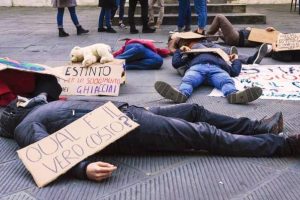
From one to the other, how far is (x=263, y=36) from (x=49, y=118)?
4.75 meters

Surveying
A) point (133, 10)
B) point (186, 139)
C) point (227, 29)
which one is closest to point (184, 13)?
point (133, 10)

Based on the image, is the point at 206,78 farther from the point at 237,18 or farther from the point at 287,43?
the point at 237,18

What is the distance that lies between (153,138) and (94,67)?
6.92 ft

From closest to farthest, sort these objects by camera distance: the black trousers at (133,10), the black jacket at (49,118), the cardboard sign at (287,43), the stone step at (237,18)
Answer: the black jacket at (49,118) → the cardboard sign at (287,43) → the black trousers at (133,10) → the stone step at (237,18)

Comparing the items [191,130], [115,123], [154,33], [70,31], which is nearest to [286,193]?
[191,130]

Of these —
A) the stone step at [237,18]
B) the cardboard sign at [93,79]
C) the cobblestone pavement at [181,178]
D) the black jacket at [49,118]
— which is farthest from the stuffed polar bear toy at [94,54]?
the stone step at [237,18]

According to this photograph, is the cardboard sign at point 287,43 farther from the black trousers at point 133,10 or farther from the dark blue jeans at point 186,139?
the black trousers at point 133,10

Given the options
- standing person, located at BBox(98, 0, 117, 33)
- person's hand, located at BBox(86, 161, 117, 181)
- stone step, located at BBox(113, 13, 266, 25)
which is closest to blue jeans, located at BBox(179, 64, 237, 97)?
person's hand, located at BBox(86, 161, 117, 181)

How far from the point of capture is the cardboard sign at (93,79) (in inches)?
183

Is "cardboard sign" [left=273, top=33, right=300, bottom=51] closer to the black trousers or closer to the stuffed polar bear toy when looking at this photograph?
the stuffed polar bear toy

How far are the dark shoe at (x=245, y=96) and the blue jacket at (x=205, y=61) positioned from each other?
793 millimetres

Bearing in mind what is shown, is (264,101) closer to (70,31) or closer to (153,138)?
(153,138)

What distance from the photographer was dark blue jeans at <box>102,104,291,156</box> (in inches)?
111

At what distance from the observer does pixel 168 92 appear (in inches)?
168
